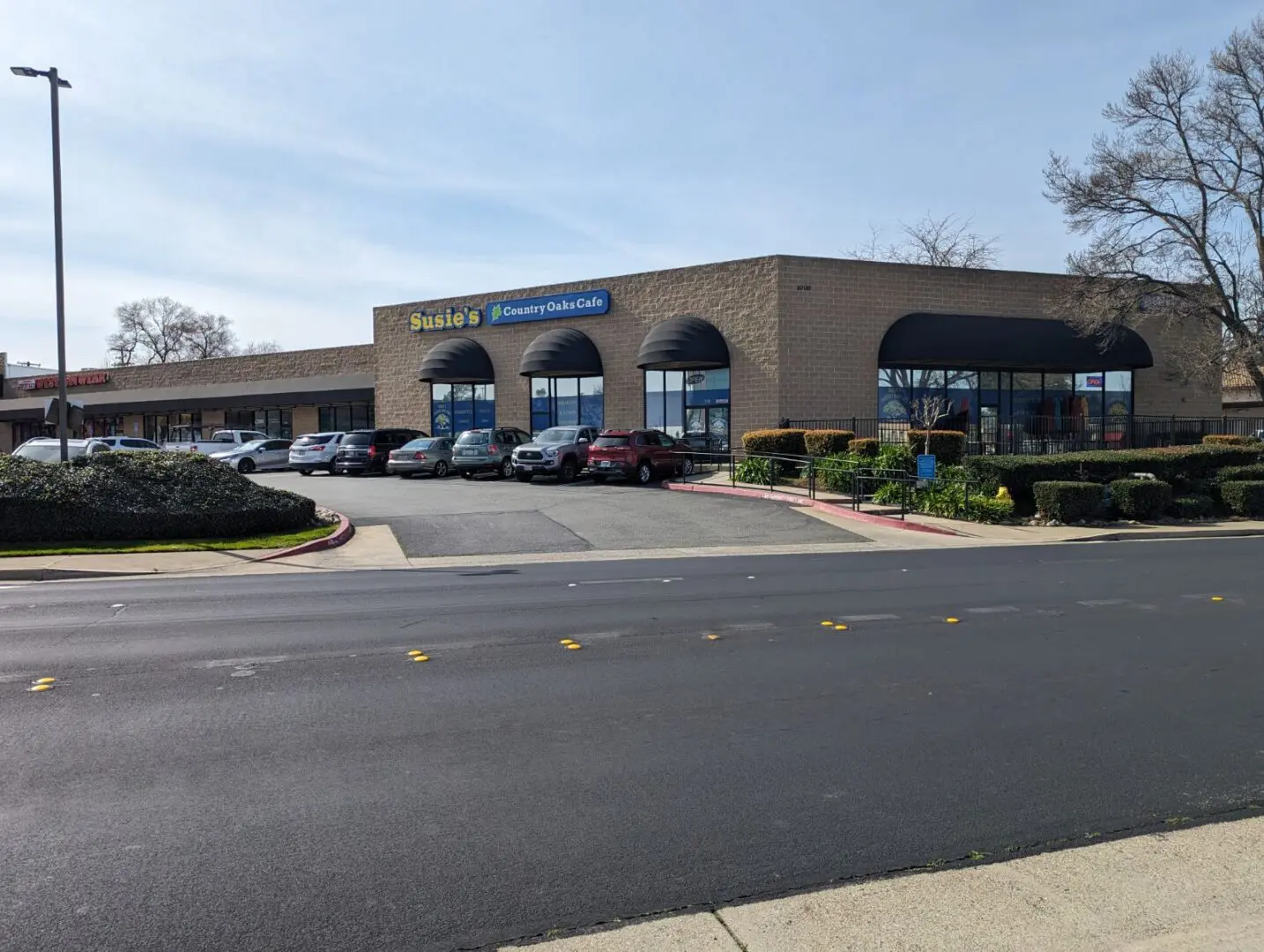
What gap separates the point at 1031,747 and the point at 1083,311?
29.8m

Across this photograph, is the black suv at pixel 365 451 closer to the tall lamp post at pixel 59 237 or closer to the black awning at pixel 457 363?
the black awning at pixel 457 363

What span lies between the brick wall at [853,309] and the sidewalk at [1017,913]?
A: 26954 mm

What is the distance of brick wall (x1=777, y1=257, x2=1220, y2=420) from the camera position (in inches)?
1214

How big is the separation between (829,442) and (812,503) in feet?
13.8

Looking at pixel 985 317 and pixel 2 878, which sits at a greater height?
pixel 985 317

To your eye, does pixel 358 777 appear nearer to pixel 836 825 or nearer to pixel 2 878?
pixel 2 878

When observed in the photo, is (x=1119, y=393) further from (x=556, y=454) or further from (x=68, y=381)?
(x=68, y=381)

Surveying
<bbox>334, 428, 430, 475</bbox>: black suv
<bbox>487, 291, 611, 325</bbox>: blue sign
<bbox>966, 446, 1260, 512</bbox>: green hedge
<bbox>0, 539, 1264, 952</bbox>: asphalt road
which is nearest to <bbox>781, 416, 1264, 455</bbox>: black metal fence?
<bbox>966, 446, 1260, 512</bbox>: green hedge

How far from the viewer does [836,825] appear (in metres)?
4.70

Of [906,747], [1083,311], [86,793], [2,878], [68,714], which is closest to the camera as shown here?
[2,878]

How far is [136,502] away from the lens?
17.7 metres

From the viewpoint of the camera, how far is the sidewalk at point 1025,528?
62.3 feet

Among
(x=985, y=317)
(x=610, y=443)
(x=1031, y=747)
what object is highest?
(x=985, y=317)

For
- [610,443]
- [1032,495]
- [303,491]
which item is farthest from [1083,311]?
[303,491]
